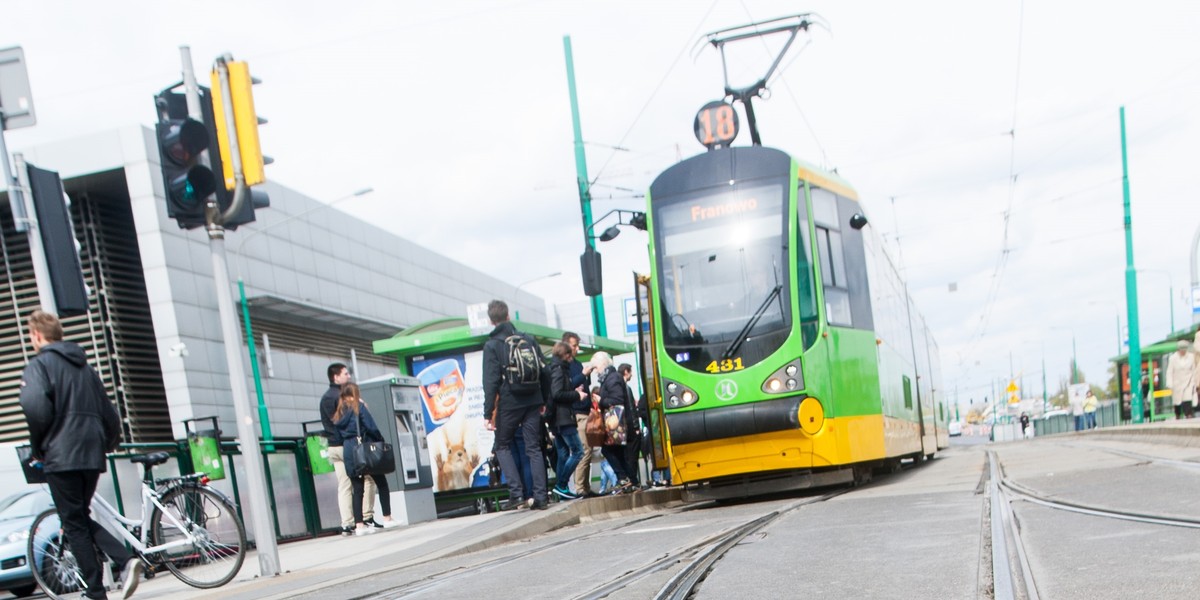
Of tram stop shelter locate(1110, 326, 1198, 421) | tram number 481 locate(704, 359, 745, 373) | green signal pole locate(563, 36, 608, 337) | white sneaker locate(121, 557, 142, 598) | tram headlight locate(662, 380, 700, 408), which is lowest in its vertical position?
tram stop shelter locate(1110, 326, 1198, 421)

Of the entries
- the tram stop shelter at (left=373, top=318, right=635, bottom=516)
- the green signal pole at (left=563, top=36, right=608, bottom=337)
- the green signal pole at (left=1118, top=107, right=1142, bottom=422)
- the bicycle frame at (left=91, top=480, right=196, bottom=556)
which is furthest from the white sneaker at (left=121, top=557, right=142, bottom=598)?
the green signal pole at (left=1118, top=107, right=1142, bottom=422)

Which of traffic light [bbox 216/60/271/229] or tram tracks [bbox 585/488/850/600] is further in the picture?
traffic light [bbox 216/60/271/229]

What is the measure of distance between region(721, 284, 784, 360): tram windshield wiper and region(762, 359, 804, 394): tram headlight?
43 cm

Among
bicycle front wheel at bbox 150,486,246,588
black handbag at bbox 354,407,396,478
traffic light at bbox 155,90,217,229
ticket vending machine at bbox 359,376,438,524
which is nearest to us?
traffic light at bbox 155,90,217,229

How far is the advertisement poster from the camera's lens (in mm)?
16172

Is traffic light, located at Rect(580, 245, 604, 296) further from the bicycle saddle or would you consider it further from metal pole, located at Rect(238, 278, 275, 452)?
metal pole, located at Rect(238, 278, 275, 452)

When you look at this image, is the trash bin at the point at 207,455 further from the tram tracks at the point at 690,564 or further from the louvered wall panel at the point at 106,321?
the louvered wall panel at the point at 106,321

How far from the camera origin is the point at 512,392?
10492 millimetres

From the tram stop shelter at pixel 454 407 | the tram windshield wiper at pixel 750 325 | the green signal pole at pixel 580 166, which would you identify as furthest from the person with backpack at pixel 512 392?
the green signal pole at pixel 580 166

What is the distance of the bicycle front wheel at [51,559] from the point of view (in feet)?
24.7

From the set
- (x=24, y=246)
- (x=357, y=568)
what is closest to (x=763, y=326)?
(x=357, y=568)

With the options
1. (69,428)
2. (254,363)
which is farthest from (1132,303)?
(69,428)

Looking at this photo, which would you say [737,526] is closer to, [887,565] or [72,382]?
[887,565]

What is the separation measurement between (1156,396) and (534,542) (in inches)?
1275
